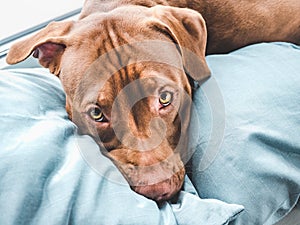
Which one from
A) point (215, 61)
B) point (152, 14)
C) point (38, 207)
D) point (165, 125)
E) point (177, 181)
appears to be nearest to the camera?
point (38, 207)

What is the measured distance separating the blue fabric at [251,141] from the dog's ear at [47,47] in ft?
1.61

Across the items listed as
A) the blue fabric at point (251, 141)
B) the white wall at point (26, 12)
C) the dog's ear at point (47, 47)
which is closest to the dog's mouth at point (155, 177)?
the blue fabric at point (251, 141)

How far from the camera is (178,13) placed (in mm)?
1572

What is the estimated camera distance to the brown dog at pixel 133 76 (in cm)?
135

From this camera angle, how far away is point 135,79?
4.58ft

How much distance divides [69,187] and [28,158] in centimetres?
13

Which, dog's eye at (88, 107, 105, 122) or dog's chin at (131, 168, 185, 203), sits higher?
dog's eye at (88, 107, 105, 122)

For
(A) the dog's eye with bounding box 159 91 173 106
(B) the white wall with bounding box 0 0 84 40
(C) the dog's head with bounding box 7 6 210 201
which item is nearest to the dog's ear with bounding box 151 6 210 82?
(C) the dog's head with bounding box 7 6 210 201

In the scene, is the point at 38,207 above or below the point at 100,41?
below

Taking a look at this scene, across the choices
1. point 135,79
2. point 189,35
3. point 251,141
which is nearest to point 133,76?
point 135,79

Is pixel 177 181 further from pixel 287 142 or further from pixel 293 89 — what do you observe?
pixel 293 89

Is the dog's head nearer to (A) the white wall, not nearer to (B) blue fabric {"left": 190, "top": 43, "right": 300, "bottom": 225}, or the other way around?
(B) blue fabric {"left": 190, "top": 43, "right": 300, "bottom": 225}

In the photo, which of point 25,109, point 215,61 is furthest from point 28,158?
point 215,61

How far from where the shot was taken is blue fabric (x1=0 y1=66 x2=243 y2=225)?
113 cm
